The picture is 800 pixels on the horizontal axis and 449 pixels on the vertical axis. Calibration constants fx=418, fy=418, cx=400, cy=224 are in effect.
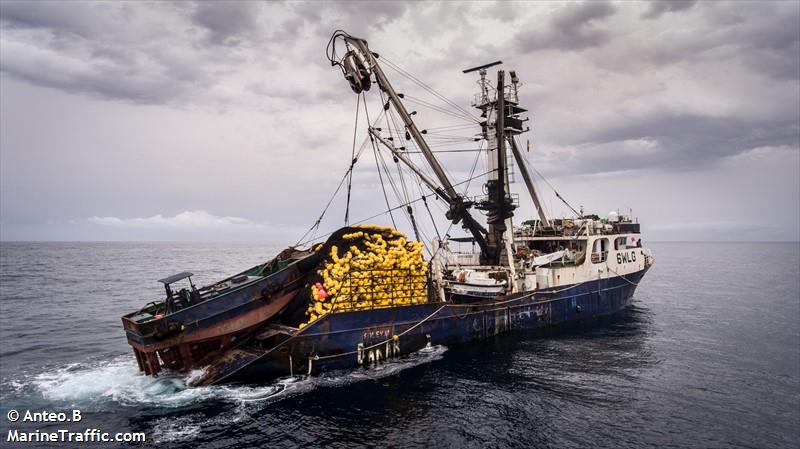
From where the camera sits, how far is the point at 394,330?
2042cm

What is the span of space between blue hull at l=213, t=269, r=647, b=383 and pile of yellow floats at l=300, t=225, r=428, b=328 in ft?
1.93

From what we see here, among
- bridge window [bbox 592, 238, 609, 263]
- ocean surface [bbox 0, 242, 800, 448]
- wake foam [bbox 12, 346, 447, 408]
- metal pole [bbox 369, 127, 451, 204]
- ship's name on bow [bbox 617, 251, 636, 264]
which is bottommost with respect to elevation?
ocean surface [bbox 0, 242, 800, 448]

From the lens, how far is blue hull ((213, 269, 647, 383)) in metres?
17.5

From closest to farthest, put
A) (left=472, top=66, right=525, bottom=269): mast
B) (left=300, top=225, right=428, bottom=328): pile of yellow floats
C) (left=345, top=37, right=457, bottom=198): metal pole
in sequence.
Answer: (left=300, top=225, right=428, bottom=328): pile of yellow floats < (left=345, top=37, right=457, bottom=198): metal pole < (left=472, top=66, right=525, bottom=269): mast

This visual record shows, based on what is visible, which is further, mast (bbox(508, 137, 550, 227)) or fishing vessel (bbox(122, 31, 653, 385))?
mast (bbox(508, 137, 550, 227))

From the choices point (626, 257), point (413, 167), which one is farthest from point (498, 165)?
point (626, 257)

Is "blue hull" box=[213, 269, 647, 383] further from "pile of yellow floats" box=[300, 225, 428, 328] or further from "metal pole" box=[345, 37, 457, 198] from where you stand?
"metal pole" box=[345, 37, 457, 198]

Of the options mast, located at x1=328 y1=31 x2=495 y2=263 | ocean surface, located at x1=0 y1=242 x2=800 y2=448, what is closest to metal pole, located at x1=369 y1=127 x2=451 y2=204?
mast, located at x1=328 y1=31 x2=495 y2=263

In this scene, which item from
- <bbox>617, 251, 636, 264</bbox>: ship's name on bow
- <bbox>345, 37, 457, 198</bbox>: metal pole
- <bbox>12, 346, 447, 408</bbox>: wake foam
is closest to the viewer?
<bbox>12, 346, 447, 408</bbox>: wake foam

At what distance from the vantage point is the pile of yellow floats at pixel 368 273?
19078 mm

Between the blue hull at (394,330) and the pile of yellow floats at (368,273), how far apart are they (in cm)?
59

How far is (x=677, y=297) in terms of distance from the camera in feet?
153

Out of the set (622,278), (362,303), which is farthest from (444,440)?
(622,278)

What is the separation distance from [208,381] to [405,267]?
32.2 ft
